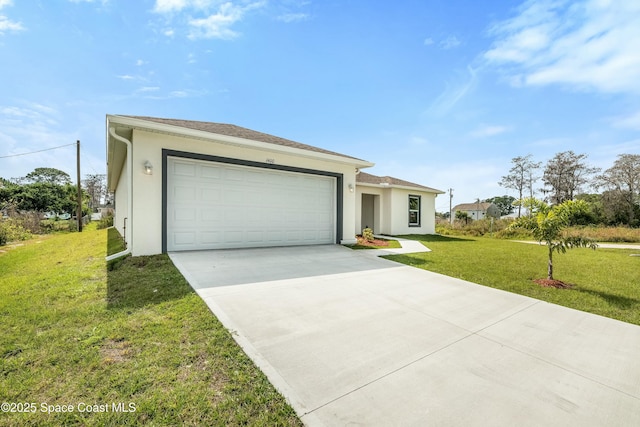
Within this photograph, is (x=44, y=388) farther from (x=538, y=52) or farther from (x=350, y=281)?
(x=538, y=52)

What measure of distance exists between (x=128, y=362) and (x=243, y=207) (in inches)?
215

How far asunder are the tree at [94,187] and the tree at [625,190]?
201 feet

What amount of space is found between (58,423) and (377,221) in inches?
546

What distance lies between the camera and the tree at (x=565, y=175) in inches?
1049

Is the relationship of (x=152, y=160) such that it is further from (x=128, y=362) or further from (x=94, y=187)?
(x=94, y=187)

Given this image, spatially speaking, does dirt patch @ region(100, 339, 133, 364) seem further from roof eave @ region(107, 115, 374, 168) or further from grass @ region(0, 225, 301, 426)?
roof eave @ region(107, 115, 374, 168)

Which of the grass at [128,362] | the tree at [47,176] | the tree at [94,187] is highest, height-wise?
the tree at [47,176]

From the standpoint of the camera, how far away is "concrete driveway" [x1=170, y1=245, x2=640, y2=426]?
175cm

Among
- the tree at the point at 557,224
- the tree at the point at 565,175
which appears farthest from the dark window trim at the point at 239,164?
the tree at the point at 565,175

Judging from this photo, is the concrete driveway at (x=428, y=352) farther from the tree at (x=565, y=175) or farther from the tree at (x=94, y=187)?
the tree at (x=94, y=187)

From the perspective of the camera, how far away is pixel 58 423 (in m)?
1.56

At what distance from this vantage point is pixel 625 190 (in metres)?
23.3

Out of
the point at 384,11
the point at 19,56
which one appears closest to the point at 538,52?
the point at 384,11

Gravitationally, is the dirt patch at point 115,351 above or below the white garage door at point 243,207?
below
